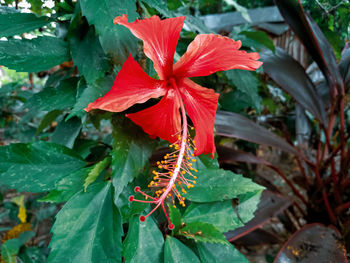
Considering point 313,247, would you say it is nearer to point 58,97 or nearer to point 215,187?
point 215,187

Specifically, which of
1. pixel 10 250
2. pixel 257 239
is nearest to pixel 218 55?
pixel 10 250

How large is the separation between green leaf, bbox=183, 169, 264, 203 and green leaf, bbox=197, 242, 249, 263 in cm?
8

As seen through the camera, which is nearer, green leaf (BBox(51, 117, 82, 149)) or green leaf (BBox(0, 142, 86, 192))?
green leaf (BBox(0, 142, 86, 192))

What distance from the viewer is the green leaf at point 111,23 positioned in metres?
0.32

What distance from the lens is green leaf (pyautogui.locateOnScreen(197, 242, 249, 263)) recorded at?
15.2 inches

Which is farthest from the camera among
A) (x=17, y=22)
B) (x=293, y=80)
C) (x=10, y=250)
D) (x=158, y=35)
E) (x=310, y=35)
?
(x=293, y=80)

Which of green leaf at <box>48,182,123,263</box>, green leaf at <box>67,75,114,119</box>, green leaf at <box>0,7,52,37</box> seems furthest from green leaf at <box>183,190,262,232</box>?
green leaf at <box>0,7,52,37</box>

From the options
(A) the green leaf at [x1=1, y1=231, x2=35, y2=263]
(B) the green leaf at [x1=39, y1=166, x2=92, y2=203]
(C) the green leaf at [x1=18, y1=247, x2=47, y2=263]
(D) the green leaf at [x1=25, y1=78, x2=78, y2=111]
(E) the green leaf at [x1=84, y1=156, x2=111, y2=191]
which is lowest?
(C) the green leaf at [x1=18, y1=247, x2=47, y2=263]

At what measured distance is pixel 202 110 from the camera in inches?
12.6

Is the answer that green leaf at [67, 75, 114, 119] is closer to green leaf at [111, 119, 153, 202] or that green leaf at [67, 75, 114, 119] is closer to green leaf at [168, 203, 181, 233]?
green leaf at [111, 119, 153, 202]

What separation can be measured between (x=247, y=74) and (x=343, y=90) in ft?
1.50

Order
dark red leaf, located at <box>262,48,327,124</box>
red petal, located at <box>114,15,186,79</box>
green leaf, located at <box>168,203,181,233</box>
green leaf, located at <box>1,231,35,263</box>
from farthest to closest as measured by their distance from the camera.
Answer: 1. dark red leaf, located at <box>262,48,327,124</box>
2. green leaf, located at <box>1,231,35,263</box>
3. green leaf, located at <box>168,203,181,233</box>
4. red petal, located at <box>114,15,186,79</box>

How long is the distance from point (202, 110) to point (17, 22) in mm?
317

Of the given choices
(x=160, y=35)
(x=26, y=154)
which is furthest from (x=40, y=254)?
(x=160, y=35)
